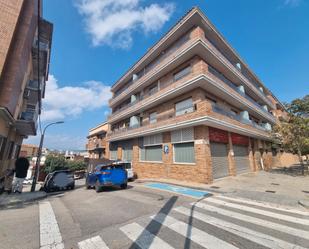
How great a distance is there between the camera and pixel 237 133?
16.0 m

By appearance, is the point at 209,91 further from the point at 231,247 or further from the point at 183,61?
the point at 231,247

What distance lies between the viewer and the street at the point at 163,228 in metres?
3.47

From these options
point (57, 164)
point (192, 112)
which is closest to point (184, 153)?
point (192, 112)

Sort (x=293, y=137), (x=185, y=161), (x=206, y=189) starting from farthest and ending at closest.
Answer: (x=293, y=137) → (x=185, y=161) → (x=206, y=189)

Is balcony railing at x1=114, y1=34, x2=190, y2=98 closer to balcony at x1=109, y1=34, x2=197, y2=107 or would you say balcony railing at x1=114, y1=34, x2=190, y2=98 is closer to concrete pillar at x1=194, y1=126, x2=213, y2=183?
balcony at x1=109, y1=34, x2=197, y2=107

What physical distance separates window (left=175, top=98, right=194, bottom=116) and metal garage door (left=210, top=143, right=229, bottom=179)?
3372 mm

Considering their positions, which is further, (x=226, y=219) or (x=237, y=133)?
(x=237, y=133)

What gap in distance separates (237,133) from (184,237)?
47.9 feet

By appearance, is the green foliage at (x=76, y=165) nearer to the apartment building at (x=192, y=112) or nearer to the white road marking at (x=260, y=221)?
the apartment building at (x=192, y=112)

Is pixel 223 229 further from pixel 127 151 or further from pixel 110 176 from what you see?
pixel 127 151

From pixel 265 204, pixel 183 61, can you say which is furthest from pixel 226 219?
pixel 183 61

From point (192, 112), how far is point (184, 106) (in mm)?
1983

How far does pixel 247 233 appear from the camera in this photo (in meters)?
3.83

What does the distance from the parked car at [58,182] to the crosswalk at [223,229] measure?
11.6 meters
